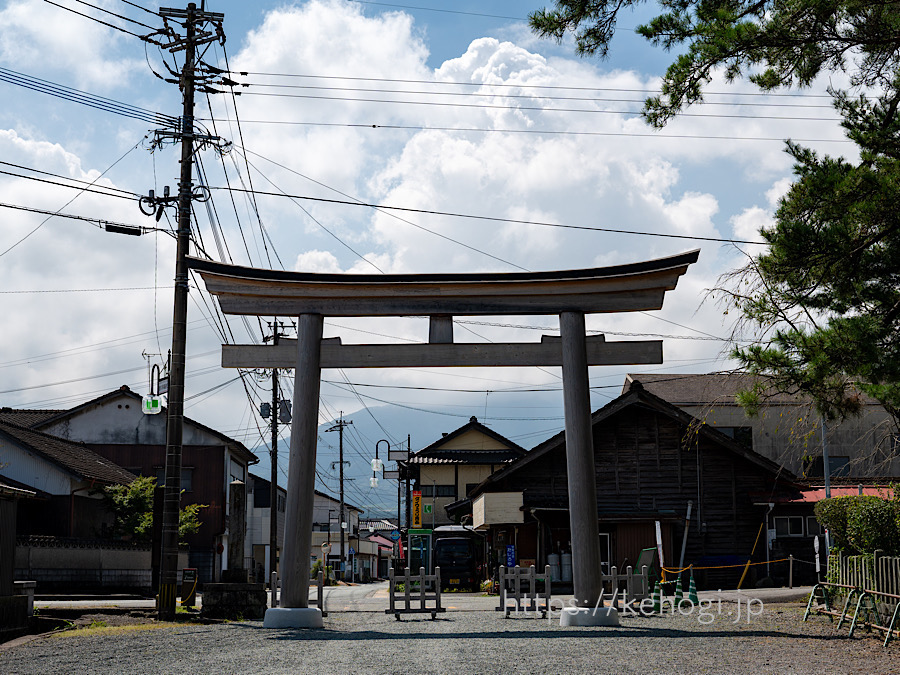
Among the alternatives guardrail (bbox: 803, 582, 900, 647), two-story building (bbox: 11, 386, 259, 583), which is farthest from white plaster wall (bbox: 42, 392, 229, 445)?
guardrail (bbox: 803, 582, 900, 647)

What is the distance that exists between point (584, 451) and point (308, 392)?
16.3 ft

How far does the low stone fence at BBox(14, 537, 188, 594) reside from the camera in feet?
101

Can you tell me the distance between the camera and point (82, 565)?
3244cm

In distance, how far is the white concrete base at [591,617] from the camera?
48.6 ft

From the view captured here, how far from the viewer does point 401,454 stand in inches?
1889

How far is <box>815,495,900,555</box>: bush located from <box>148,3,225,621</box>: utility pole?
13.2 m

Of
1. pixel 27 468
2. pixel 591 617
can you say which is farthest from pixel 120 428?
pixel 591 617

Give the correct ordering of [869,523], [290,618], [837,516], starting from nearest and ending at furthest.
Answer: [869,523] → [290,618] → [837,516]

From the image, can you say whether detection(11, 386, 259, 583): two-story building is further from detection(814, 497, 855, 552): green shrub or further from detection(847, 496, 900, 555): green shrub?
detection(847, 496, 900, 555): green shrub

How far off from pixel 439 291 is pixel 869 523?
327 inches

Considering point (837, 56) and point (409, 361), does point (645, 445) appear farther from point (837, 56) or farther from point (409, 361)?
point (837, 56)

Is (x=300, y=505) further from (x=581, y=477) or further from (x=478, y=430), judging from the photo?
(x=478, y=430)

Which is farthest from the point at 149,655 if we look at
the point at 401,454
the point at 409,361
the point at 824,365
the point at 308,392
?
the point at 401,454

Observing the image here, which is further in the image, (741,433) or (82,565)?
(741,433)
